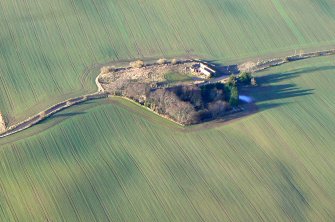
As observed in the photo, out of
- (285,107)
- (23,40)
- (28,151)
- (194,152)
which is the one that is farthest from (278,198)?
(23,40)

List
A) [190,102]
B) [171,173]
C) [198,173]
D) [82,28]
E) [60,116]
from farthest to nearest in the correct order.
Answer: [82,28] < [190,102] < [60,116] < [198,173] < [171,173]

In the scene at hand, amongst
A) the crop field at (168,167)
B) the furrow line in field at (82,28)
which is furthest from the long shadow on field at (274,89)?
the furrow line in field at (82,28)

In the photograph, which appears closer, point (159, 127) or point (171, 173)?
point (171, 173)

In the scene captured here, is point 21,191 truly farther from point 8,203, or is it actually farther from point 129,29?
point 129,29

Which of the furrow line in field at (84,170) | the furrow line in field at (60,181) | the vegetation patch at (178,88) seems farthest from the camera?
the vegetation patch at (178,88)

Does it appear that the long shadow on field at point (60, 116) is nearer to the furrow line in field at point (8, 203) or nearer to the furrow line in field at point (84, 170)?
the furrow line in field at point (84, 170)

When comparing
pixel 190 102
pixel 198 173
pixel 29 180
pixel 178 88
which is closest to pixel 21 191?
pixel 29 180
